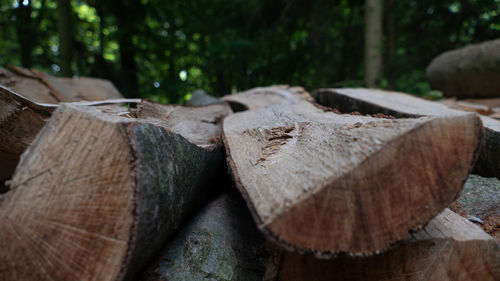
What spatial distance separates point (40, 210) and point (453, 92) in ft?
14.6

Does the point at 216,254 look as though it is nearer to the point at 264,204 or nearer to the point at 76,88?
the point at 264,204

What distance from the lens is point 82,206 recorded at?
2.58ft

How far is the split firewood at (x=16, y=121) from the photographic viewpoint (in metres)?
1.15

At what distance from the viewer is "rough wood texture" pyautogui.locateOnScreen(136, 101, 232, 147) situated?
1433 millimetres

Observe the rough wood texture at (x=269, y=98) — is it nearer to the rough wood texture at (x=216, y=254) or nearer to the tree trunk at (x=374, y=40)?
the rough wood texture at (x=216, y=254)

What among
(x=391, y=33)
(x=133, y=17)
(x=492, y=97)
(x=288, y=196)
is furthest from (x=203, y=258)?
(x=133, y=17)

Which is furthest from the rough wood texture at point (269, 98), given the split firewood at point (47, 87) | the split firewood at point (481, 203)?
the split firewood at point (47, 87)

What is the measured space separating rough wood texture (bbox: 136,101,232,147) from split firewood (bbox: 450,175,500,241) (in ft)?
4.21

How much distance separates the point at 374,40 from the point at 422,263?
3878mm

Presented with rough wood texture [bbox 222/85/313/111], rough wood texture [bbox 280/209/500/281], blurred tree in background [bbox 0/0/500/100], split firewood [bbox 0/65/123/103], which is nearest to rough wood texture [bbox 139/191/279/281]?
rough wood texture [bbox 280/209/500/281]

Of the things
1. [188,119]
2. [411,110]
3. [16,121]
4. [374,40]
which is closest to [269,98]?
[188,119]

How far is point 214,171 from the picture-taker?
1462 millimetres

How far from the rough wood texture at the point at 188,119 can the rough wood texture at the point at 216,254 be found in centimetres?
41

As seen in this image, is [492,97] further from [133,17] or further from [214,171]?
[133,17]
